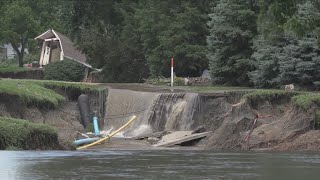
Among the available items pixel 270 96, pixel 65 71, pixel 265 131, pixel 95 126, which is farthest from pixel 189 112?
pixel 65 71

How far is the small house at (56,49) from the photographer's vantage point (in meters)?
69.9

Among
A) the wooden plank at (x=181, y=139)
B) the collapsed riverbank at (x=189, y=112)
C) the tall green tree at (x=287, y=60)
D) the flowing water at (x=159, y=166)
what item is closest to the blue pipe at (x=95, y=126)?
the collapsed riverbank at (x=189, y=112)

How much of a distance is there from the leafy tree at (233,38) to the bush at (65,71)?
2310 centimetres

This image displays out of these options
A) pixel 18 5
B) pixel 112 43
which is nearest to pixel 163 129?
pixel 112 43

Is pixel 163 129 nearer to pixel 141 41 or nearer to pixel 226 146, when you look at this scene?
pixel 226 146

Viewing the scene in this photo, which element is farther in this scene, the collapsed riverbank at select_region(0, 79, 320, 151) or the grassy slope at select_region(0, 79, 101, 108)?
→ the grassy slope at select_region(0, 79, 101, 108)

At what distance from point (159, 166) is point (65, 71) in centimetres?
4565

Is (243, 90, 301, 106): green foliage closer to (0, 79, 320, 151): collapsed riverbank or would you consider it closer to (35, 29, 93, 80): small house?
(0, 79, 320, 151): collapsed riverbank

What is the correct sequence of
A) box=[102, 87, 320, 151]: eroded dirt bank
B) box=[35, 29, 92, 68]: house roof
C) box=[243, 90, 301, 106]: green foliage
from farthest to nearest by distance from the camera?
box=[35, 29, 92, 68]: house roof, box=[243, 90, 301, 106]: green foliage, box=[102, 87, 320, 151]: eroded dirt bank

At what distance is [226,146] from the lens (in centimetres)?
2748

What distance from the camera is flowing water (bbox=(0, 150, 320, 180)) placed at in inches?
649

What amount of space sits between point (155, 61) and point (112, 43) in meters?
5.74

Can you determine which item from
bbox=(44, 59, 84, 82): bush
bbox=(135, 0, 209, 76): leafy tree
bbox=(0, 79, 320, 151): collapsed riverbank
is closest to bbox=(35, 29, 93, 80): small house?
bbox=(44, 59, 84, 82): bush

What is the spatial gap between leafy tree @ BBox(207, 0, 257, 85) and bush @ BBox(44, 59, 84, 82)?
75.8 feet
